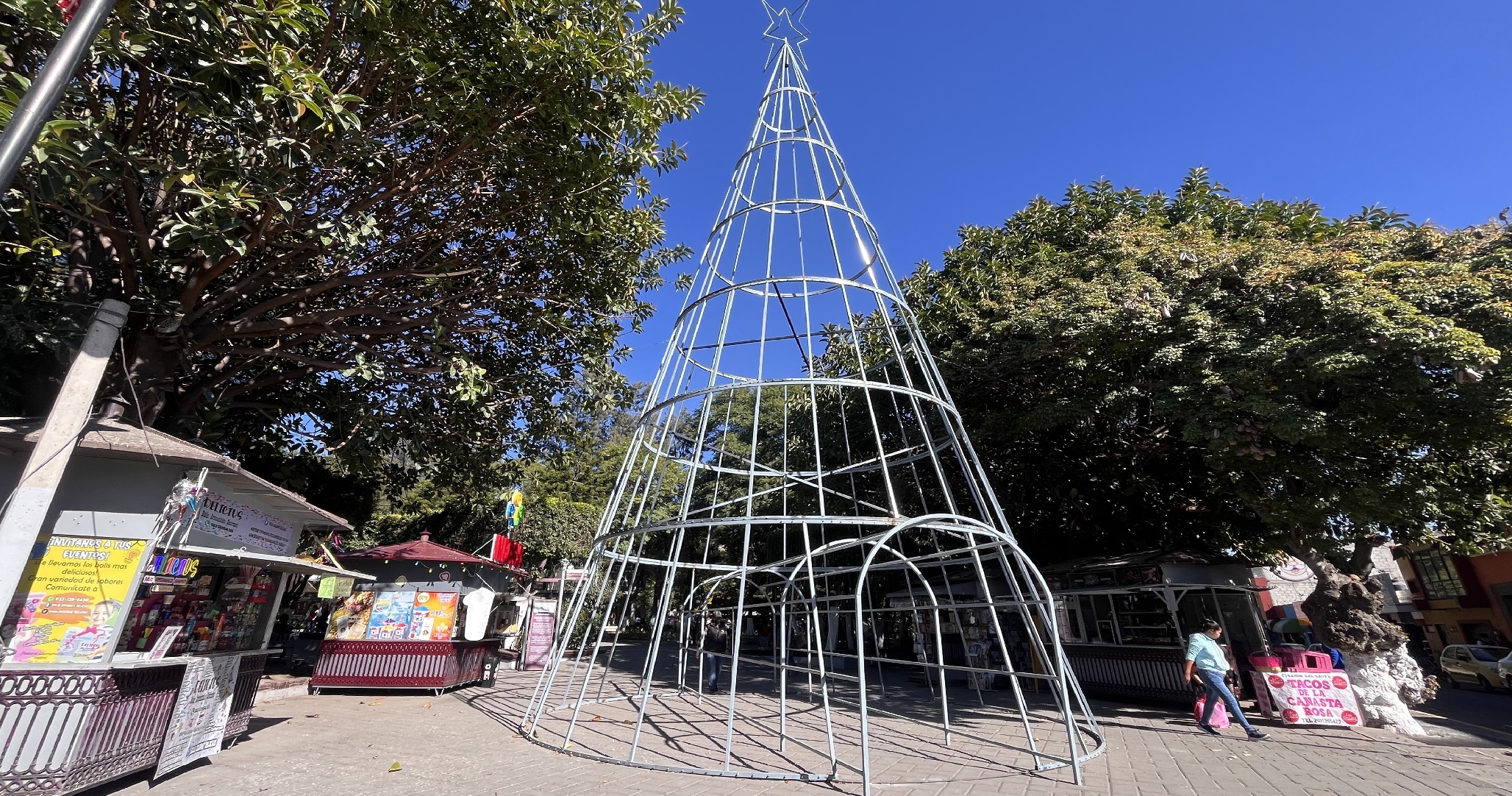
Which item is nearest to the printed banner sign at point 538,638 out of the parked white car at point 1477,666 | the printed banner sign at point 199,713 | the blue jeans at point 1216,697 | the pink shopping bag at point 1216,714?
the printed banner sign at point 199,713

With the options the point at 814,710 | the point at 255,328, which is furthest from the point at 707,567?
the point at 255,328

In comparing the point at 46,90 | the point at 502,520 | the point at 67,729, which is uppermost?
the point at 502,520

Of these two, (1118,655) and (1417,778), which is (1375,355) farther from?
(1118,655)

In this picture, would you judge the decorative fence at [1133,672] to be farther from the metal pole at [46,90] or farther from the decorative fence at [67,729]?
the metal pole at [46,90]

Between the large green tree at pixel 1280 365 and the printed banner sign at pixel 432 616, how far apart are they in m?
10.2

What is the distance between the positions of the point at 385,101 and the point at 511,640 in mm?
18066

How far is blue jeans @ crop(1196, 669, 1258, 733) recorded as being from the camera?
770 cm

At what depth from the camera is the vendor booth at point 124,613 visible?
15.4ft

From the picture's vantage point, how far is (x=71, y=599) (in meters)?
5.02

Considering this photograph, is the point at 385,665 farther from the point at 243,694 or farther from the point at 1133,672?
the point at 1133,672

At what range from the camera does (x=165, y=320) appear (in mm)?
7434

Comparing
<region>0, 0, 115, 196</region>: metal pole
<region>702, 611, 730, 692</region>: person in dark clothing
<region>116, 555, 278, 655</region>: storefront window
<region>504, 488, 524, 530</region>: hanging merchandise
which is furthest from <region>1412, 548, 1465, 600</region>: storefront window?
<region>0, 0, 115, 196</region>: metal pole

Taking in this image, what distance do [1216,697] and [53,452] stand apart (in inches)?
499

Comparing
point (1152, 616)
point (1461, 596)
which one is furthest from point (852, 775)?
point (1461, 596)
